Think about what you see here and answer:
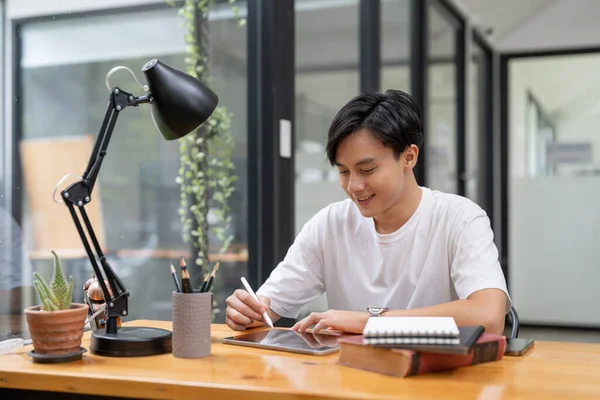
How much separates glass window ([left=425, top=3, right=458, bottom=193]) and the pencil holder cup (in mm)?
A: 3215

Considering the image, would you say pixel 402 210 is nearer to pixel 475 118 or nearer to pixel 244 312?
pixel 244 312

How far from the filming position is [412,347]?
116cm

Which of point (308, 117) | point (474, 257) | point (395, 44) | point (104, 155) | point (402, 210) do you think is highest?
point (395, 44)

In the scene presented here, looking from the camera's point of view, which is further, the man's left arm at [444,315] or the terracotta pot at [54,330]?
the man's left arm at [444,315]

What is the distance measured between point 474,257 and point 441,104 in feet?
11.3

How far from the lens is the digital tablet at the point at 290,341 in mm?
1387

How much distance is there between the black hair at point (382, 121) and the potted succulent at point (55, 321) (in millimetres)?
755

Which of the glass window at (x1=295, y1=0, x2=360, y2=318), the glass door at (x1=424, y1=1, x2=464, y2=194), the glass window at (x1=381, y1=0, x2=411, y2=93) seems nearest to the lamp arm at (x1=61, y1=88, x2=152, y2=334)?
the glass window at (x1=295, y1=0, x2=360, y2=318)

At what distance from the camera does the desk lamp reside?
138cm

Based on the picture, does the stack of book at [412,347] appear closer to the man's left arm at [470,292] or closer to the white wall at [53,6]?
the man's left arm at [470,292]

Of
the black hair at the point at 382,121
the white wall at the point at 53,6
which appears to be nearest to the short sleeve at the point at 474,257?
the black hair at the point at 382,121

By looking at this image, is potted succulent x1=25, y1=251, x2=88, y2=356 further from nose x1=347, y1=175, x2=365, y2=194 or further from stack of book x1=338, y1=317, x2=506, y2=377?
nose x1=347, y1=175, x2=365, y2=194

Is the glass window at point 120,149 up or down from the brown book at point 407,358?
up

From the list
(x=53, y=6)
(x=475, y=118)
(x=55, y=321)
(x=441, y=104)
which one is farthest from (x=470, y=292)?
(x=475, y=118)
